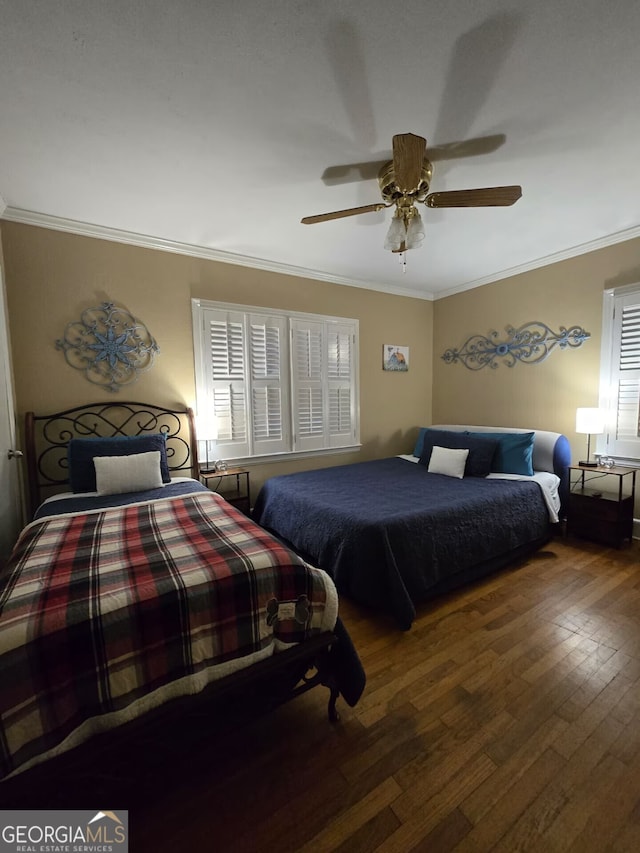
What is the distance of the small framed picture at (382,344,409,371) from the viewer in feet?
14.1

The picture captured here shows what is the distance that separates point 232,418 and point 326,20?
269cm

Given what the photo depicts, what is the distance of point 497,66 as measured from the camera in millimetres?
1409

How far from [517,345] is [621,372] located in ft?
3.19

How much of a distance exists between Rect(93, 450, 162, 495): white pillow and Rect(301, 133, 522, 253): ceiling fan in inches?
76.3

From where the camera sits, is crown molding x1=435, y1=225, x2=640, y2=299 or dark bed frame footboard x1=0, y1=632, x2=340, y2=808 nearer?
dark bed frame footboard x1=0, y1=632, x2=340, y2=808

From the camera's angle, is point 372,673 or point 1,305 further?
point 1,305

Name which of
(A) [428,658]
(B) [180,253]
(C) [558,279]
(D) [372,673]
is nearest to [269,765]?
(D) [372,673]

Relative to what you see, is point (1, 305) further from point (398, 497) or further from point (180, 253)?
point (398, 497)

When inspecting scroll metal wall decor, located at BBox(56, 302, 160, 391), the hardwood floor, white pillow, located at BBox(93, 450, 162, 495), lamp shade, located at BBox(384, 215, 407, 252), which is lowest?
the hardwood floor

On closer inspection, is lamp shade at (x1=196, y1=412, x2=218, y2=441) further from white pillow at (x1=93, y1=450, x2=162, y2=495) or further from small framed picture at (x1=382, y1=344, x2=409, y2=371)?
small framed picture at (x1=382, y1=344, x2=409, y2=371)

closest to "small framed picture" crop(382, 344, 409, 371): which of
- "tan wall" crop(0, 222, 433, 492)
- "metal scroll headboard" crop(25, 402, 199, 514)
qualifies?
"tan wall" crop(0, 222, 433, 492)

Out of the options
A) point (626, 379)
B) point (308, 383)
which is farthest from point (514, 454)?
point (308, 383)

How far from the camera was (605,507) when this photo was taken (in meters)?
2.87

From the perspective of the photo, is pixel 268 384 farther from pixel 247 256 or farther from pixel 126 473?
pixel 126 473
